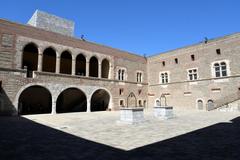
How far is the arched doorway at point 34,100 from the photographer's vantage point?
20.9m

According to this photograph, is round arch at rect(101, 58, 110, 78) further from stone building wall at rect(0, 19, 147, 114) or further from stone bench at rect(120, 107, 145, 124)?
stone bench at rect(120, 107, 145, 124)

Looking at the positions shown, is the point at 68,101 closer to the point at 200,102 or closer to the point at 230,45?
the point at 200,102

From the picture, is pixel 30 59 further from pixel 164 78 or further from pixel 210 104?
pixel 210 104

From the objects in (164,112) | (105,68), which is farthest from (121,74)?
(164,112)

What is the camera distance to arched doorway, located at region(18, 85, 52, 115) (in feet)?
68.6

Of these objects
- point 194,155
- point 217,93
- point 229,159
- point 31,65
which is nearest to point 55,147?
point 194,155

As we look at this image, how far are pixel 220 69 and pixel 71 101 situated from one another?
61.0ft

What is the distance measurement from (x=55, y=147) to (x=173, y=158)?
3176 mm

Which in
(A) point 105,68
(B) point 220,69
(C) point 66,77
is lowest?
(C) point 66,77

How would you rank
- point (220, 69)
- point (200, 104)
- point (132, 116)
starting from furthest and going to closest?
point (200, 104)
point (220, 69)
point (132, 116)

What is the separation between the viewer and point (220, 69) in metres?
20.7

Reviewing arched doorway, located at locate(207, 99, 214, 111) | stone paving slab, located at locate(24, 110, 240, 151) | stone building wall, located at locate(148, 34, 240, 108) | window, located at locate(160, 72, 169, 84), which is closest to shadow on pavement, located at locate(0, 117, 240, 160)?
stone paving slab, located at locate(24, 110, 240, 151)

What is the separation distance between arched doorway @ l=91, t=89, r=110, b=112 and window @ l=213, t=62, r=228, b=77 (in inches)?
517

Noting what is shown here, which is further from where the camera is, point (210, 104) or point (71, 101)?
point (71, 101)
